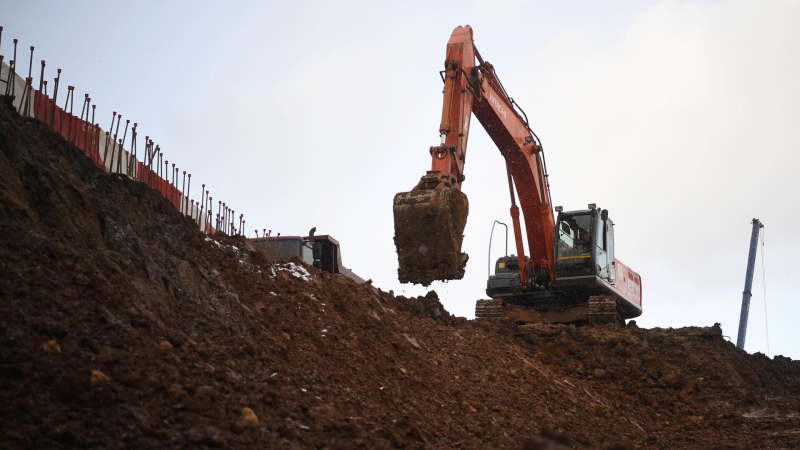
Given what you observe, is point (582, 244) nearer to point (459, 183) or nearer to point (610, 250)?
point (610, 250)

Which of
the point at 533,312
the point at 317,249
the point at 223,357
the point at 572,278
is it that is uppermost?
the point at 317,249

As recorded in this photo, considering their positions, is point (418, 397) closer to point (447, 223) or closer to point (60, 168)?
point (447, 223)

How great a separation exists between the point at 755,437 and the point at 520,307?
5.64 meters

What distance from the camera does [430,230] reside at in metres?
9.50

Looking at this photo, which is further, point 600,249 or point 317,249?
point 317,249

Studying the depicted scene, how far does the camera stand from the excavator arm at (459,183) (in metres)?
9.52

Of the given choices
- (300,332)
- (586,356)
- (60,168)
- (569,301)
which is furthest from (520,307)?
(60,168)

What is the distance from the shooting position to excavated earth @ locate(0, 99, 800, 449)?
4441 millimetres

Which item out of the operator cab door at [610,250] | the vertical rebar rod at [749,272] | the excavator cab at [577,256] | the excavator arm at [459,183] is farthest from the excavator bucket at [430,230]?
the vertical rebar rod at [749,272]

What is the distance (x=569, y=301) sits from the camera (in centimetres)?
1539

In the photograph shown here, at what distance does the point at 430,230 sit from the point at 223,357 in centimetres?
419

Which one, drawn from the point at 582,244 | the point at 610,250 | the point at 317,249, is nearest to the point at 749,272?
the point at 610,250

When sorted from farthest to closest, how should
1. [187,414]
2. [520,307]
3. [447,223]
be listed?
1. [520,307]
2. [447,223]
3. [187,414]

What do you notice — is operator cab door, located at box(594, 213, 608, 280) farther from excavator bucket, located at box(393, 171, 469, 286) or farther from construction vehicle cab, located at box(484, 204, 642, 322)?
excavator bucket, located at box(393, 171, 469, 286)
